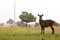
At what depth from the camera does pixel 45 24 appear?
972 inches

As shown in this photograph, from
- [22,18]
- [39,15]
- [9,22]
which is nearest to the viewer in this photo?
[39,15]

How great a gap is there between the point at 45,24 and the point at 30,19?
62.8m

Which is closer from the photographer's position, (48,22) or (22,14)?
(48,22)

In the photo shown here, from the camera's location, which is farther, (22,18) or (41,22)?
(22,18)

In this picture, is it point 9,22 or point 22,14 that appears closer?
point 22,14

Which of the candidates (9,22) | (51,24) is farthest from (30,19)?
(51,24)

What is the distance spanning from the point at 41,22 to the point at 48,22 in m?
1.14

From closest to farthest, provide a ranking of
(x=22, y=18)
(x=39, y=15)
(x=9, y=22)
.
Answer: (x=39, y=15)
(x=22, y=18)
(x=9, y=22)

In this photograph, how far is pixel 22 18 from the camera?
8656 centimetres

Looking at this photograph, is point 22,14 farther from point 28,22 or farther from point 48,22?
point 48,22

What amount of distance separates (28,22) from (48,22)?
6371cm

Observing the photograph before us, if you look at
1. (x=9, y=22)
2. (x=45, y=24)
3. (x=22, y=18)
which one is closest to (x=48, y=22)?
(x=45, y=24)

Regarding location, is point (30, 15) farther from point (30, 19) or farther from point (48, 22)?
point (48, 22)

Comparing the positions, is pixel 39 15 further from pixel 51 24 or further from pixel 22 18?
pixel 22 18
